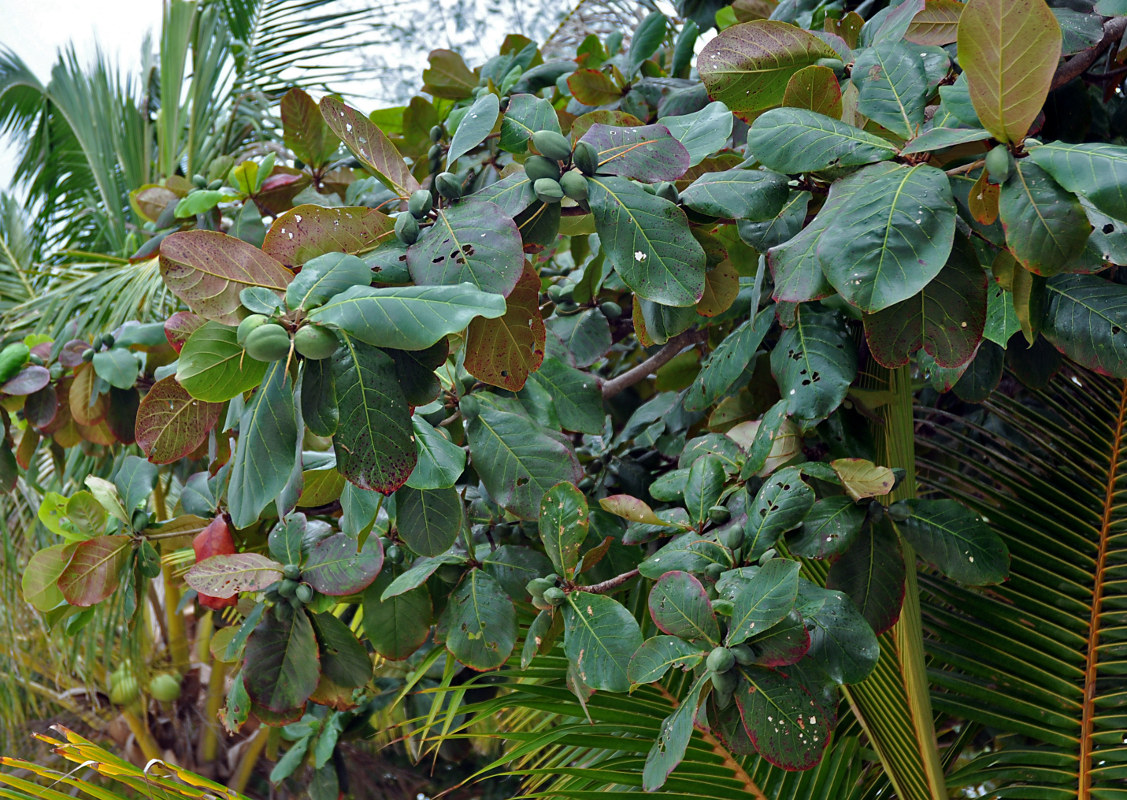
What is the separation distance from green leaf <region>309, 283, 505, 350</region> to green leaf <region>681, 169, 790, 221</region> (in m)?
0.22

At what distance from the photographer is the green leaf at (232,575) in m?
0.71

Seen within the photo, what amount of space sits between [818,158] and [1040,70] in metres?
0.14

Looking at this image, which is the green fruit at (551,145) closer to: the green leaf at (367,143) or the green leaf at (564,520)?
the green leaf at (367,143)

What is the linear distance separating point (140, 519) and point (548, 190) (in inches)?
24.3

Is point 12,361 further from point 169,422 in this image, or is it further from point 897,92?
point 897,92

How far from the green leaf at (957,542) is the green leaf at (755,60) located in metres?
0.38

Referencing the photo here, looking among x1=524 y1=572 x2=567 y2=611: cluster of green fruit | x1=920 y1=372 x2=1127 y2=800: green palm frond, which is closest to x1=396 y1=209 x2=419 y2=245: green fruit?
x1=524 y1=572 x2=567 y2=611: cluster of green fruit

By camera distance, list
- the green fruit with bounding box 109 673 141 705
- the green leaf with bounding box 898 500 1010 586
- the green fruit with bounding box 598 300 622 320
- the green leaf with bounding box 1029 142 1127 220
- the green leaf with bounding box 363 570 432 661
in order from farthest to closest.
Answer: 1. the green fruit with bounding box 109 673 141 705
2. the green fruit with bounding box 598 300 622 320
3. the green leaf with bounding box 363 570 432 661
4. the green leaf with bounding box 898 500 1010 586
5. the green leaf with bounding box 1029 142 1127 220

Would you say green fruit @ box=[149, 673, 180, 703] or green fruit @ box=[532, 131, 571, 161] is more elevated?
green fruit @ box=[532, 131, 571, 161]

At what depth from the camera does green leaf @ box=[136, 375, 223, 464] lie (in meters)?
0.57

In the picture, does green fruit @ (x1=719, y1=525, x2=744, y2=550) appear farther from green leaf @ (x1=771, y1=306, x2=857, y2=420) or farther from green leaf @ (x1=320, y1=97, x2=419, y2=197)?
green leaf @ (x1=320, y1=97, x2=419, y2=197)

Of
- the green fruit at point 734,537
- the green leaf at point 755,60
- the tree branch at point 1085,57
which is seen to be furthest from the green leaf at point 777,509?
the tree branch at point 1085,57

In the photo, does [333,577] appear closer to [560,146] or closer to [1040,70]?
[560,146]

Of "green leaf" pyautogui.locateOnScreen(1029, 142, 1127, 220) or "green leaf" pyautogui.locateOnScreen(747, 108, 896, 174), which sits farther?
"green leaf" pyautogui.locateOnScreen(747, 108, 896, 174)
